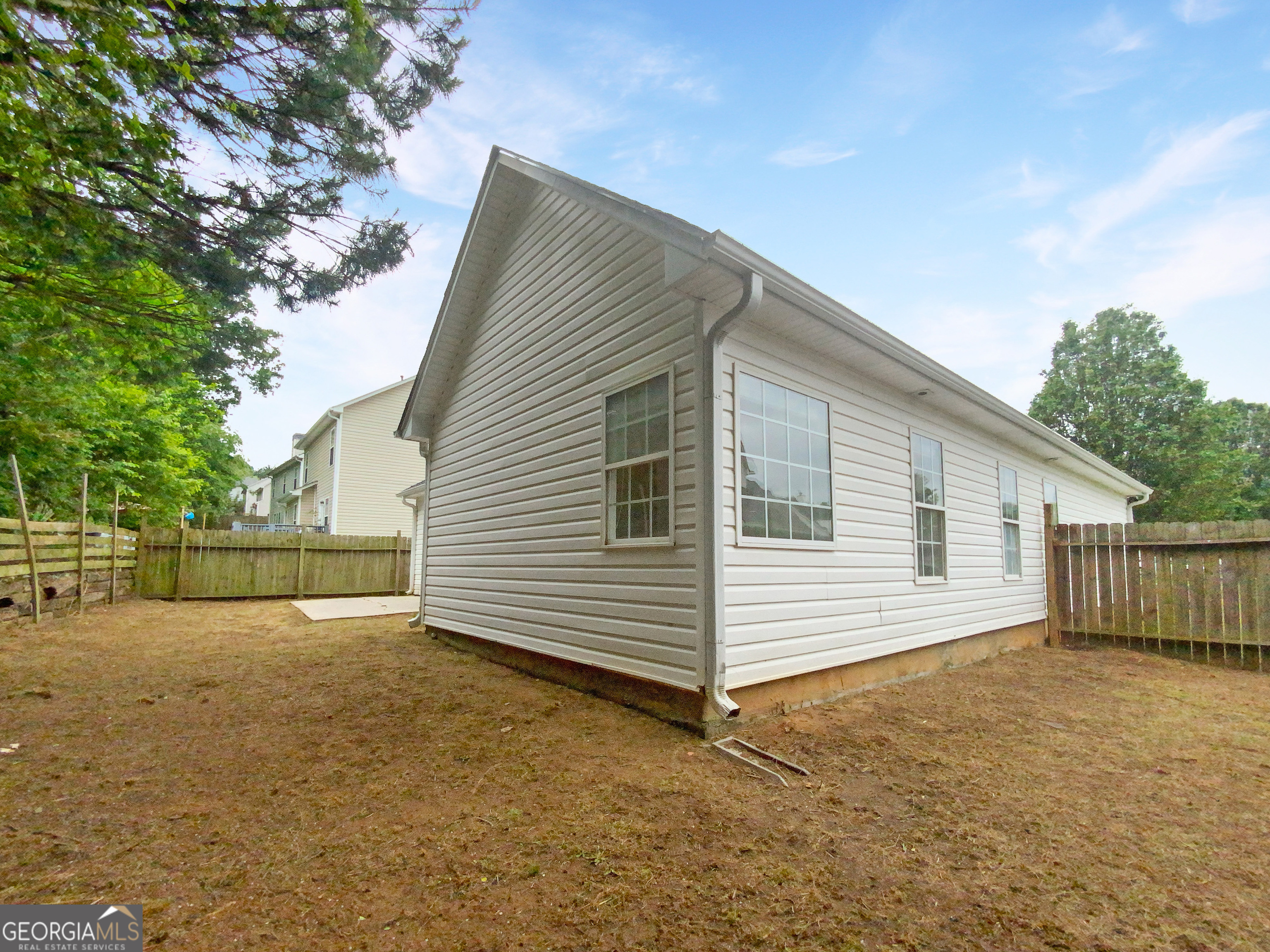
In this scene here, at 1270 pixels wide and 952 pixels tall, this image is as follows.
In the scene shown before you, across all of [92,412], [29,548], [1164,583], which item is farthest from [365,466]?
[1164,583]

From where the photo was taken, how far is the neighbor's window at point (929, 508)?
21.6 feet

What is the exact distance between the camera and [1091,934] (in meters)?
2.03

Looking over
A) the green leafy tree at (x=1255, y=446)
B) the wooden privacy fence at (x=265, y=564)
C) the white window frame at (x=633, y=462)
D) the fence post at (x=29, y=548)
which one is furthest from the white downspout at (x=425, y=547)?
the green leafy tree at (x=1255, y=446)

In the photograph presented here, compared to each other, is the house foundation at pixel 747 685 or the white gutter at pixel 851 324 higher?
the white gutter at pixel 851 324

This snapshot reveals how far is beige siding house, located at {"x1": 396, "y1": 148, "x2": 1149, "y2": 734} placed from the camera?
423cm

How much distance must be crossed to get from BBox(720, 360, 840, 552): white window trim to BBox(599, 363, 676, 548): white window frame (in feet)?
1.48

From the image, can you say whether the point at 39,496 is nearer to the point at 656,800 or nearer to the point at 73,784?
the point at 73,784

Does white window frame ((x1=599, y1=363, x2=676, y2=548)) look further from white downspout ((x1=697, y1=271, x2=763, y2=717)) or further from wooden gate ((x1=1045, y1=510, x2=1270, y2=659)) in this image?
wooden gate ((x1=1045, y1=510, x2=1270, y2=659))

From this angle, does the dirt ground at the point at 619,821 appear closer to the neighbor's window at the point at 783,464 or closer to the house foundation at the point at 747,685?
the house foundation at the point at 747,685

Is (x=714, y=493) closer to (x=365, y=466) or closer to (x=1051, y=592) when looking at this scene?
(x=1051, y=592)

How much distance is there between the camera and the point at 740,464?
4.38 meters

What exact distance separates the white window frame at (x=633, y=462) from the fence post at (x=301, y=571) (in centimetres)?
1119

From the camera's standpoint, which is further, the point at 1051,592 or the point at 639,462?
the point at 1051,592

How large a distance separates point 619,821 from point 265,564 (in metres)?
13.3
